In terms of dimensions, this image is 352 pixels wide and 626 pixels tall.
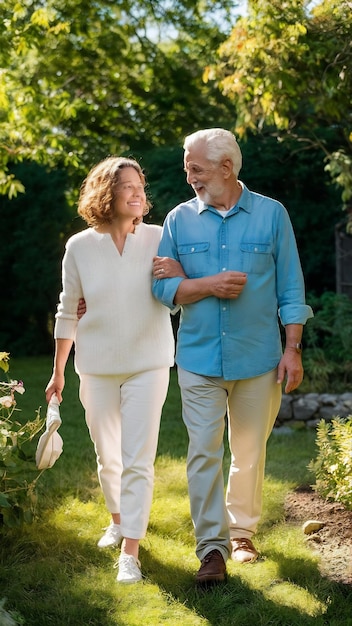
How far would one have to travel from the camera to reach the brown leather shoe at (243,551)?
4160mm

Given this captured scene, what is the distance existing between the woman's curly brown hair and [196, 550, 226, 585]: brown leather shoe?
1.59m

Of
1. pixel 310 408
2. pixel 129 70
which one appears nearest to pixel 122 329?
pixel 310 408

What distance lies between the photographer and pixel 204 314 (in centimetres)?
398

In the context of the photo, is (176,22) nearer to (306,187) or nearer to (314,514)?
(306,187)

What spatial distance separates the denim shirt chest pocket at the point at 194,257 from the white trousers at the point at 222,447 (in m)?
0.46

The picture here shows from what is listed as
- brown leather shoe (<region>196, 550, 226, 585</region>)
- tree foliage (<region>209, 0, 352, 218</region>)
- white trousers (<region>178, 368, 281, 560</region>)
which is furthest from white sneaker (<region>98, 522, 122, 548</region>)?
tree foliage (<region>209, 0, 352, 218</region>)

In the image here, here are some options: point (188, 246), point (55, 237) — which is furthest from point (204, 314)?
point (55, 237)

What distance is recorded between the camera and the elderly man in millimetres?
3898

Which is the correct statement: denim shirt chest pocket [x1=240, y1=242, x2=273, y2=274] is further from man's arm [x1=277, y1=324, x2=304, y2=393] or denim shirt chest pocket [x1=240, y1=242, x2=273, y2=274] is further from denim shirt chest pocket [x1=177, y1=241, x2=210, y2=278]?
man's arm [x1=277, y1=324, x2=304, y2=393]

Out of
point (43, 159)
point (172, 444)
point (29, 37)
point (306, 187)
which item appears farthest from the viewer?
point (306, 187)

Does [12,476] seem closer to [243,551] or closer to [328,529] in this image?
[243,551]

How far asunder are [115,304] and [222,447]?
0.82 metres

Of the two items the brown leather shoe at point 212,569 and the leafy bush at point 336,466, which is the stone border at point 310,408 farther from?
the brown leather shoe at point 212,569

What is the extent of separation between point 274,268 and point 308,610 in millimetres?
1468
